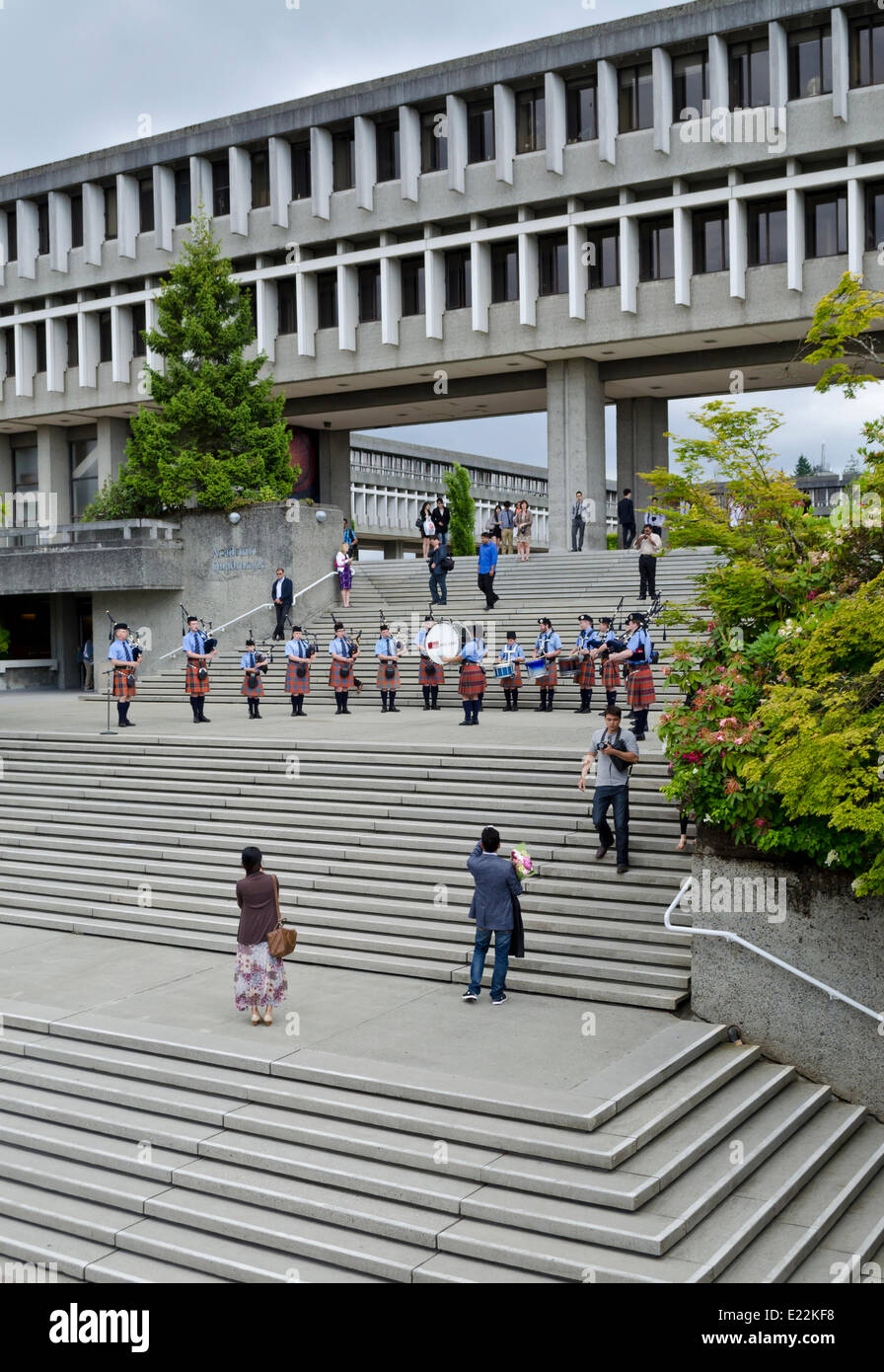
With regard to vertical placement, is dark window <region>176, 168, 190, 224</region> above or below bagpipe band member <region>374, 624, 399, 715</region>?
above

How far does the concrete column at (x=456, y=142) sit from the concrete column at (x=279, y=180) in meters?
5.62

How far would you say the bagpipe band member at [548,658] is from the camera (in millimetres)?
20516

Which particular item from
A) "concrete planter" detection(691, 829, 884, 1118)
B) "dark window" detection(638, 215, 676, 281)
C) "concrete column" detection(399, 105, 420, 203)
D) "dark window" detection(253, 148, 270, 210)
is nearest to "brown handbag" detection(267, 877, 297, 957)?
"concrete planter" detection(691, 829, 884, 1118)

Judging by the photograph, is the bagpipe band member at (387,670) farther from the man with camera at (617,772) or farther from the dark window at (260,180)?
the dark window at (260,180)

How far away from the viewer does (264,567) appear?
95.0 feet

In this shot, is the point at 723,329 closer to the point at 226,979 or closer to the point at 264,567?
the point at 264,567

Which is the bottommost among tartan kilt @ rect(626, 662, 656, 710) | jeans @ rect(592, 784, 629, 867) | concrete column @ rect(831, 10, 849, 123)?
jeans @ rect(592, 784, 629, 867)

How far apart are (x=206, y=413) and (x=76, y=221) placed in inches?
703

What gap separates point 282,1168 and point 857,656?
5.69m

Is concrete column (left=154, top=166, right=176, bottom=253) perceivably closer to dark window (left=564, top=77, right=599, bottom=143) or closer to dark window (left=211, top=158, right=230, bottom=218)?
dark window (left=211, top=158, right=230, bottom=218)

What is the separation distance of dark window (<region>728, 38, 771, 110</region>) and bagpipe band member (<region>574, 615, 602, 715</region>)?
18.4 meters

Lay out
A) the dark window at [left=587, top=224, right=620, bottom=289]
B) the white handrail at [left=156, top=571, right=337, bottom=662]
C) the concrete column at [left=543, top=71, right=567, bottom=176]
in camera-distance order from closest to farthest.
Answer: the white handrail at [left=156, top=571, right=337, bottom=662] → the concrete column at [left=543, top=71, right=567, bottom=176] → the dark window at [left=587, top=224, right=620, bottom=289]

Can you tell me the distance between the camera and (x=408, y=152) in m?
35.9

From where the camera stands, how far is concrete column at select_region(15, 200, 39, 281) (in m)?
43.9
